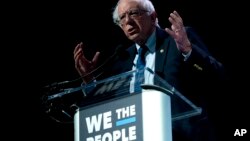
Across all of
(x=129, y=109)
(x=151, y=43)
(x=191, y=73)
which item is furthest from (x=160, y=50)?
(x=129, y=109)

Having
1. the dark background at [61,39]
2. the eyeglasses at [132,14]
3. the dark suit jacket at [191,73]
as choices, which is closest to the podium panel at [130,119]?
the dark suit jacket at [191,73]

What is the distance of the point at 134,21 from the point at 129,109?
785 mm

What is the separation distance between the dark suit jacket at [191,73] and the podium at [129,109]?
199mm

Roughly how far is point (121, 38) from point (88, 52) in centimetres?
25

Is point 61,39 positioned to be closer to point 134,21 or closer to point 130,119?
point 134,21

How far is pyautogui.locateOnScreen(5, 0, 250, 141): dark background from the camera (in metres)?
3.31

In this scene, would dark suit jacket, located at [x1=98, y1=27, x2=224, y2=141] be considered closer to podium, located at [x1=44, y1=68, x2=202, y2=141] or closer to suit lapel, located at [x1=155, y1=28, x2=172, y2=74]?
suit lapel, located at [x1=155, y1=28, x2=172, y2=74]

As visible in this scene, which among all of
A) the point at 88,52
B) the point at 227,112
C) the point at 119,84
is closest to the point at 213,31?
the point at 227,112

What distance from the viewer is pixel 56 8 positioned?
12.1ft

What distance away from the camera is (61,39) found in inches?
141

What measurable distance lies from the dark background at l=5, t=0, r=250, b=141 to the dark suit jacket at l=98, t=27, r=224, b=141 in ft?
3.25

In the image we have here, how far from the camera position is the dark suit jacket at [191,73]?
209 cm

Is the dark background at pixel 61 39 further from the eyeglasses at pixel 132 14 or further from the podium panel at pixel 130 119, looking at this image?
the podium panel at pixel 130 119

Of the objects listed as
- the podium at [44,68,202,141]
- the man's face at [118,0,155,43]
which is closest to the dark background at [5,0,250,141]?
the man's face at [118,0,155,43]
